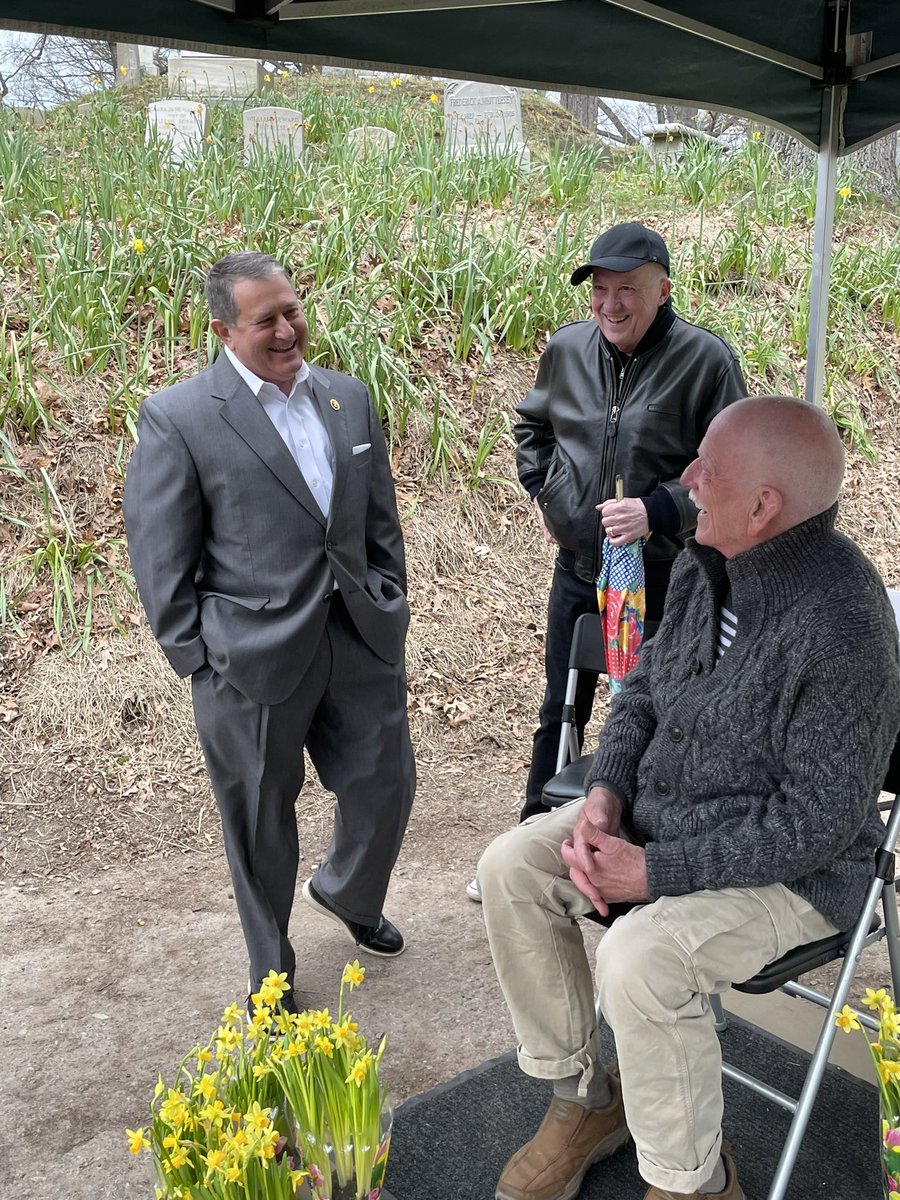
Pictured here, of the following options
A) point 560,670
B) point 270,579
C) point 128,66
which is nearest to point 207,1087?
point 270,579

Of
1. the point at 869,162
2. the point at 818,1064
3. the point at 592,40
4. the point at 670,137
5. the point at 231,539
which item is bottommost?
the point at 818,1064

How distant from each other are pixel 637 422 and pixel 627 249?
49 centimetres

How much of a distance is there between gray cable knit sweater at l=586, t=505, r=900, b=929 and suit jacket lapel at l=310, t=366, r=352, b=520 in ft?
3.50

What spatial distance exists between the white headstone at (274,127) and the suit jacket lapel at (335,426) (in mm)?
5754

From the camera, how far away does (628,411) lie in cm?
342

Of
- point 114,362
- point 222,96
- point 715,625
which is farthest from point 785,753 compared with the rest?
point 222,96

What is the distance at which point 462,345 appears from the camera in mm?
6828

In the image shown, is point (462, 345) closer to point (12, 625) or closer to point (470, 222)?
point (470, 222)

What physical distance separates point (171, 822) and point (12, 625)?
134 centimetres

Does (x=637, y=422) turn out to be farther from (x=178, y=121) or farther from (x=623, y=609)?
(x=178, y=121)

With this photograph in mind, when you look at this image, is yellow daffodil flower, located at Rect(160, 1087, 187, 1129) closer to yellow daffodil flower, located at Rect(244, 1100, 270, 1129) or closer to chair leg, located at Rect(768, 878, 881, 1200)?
yellow daffodil flower, located at Rect(244, 1100, 270, 1129)

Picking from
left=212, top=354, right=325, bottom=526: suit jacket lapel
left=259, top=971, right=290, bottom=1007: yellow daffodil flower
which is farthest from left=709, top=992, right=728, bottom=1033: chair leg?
left=212, top=354, right=325, bottom=526: suit jacket lapel

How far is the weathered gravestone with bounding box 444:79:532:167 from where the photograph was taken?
9.23 meters

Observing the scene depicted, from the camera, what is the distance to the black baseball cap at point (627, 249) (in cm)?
328
